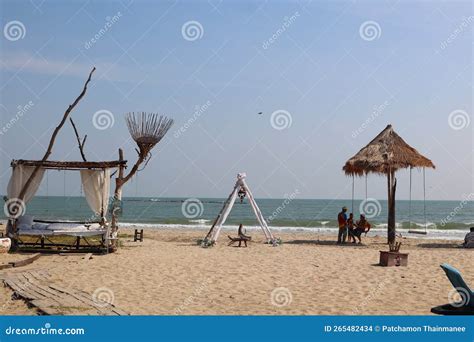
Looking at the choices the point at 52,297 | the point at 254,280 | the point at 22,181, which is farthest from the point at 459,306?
the point at 22,181

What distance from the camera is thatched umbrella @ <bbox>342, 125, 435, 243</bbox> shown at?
16953mm

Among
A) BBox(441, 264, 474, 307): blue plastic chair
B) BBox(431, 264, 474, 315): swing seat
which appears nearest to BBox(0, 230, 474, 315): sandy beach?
BBox(431, 264, 474, 315): swing seat

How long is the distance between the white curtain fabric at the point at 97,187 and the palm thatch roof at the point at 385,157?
300 inches

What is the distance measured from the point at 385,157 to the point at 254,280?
27.6ft

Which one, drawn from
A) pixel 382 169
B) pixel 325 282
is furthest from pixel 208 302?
pixel 382 169

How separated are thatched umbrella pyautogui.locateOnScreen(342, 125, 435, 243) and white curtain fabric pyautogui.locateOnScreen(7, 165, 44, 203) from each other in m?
9.22

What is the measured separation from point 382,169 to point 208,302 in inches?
411

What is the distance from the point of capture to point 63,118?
14602mm

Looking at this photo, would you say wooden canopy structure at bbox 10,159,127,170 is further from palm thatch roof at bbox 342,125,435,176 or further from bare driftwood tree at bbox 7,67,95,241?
palm thatch roof at bbox 342,125,435,176

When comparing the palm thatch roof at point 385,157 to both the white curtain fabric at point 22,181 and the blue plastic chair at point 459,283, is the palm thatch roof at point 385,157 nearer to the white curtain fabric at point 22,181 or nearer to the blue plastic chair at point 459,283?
the white curtain fabric at point 22,181

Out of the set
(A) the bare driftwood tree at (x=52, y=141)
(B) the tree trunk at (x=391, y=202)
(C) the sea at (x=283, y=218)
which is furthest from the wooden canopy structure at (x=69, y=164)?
(B) the tree trunk at (x=391, y=202)

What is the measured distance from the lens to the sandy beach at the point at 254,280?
7773 mm

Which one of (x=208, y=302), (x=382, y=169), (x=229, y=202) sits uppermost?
(x=382, y=169)
